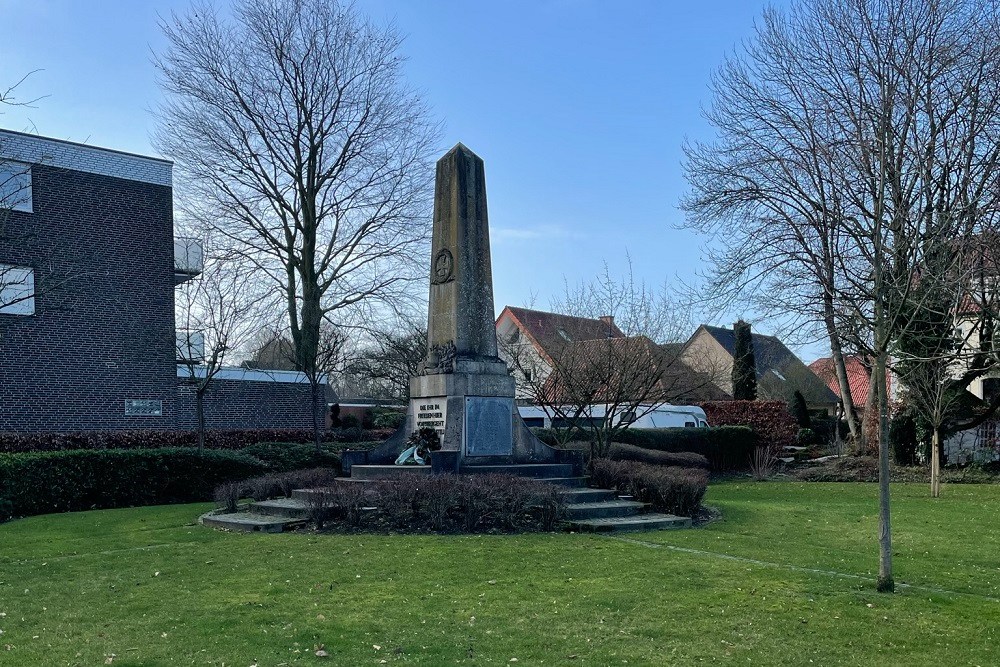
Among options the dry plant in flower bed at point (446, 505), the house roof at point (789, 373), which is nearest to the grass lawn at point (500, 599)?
the dry plant in flower bed at point (446, 505)

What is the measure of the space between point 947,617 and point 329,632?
4880mm

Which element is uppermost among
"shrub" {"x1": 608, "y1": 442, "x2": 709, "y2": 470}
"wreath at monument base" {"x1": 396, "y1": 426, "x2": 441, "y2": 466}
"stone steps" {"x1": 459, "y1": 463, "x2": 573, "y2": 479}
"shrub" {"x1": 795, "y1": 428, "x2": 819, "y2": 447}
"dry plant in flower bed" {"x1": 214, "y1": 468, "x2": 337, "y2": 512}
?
"wreath at monument base" {"x1": 396, "y1": 426, "x2": 441, "y2": 466}

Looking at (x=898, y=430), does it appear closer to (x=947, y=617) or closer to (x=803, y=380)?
(x=947, y=617)

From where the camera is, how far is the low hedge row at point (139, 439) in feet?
70.9

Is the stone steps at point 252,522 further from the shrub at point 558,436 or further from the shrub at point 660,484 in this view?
the shrub at point 558,436

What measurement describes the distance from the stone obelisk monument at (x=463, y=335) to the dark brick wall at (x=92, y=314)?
12.2 metres

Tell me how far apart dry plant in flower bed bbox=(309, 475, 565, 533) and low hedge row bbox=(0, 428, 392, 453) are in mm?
10513

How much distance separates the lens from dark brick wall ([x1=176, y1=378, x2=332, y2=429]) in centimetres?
2720

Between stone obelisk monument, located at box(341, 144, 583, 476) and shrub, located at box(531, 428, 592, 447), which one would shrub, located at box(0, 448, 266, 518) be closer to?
stone obelisk monument, located at box(341, 144, 583, 476)

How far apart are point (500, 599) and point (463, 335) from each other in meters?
7.71

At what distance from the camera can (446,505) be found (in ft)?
38.9

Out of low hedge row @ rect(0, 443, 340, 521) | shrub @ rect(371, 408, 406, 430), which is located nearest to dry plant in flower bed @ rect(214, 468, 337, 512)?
low hedge row @ rect(0, 443, 340, 521)

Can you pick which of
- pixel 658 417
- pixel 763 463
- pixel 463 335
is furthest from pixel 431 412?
pixel 658 417

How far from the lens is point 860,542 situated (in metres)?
11.5
